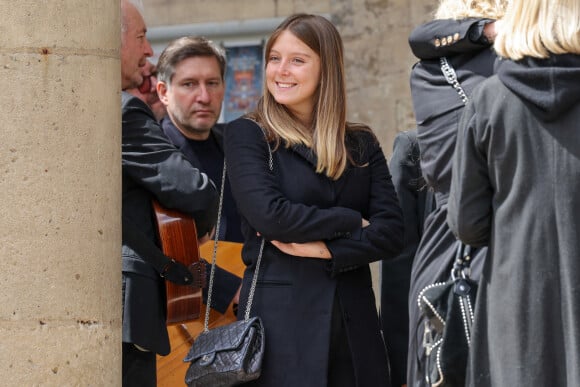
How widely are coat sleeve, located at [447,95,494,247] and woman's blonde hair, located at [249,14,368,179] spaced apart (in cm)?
117

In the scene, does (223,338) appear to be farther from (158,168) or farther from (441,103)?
(441,103)

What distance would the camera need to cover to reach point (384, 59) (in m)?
8.20

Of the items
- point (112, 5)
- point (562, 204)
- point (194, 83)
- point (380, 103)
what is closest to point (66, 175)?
point (112, 5)

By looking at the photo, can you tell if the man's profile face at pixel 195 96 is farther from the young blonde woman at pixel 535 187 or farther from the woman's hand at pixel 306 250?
the young blonde woman at pixel 535 187

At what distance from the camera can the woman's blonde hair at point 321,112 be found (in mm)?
4766

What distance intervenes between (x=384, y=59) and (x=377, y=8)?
0.32 meters

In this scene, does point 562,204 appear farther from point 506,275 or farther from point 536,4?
point 536,4

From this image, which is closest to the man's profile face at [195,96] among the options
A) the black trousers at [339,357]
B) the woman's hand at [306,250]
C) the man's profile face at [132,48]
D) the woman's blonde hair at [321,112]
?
the man's profile face at [132,48]

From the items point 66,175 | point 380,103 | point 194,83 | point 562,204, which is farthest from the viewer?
point 380,103

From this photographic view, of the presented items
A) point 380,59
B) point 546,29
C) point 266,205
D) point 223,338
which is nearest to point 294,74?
point 266,205

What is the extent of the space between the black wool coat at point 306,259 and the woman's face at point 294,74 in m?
0.20

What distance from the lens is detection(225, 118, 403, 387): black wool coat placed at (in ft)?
15.0

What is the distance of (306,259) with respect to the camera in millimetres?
4664

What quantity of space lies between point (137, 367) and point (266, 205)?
3.16 feet
